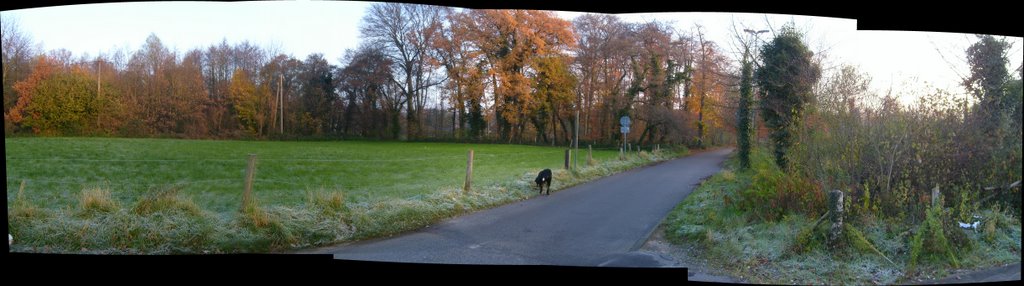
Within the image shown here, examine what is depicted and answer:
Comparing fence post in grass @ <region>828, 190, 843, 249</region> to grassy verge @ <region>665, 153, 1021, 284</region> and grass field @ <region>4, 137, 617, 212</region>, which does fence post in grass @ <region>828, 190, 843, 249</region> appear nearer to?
grassy verge @ <region>665, 153, 1021, 284</region>

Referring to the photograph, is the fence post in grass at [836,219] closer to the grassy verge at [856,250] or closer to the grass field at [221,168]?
the grassy verge at [856,250]

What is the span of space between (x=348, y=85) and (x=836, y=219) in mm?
6554

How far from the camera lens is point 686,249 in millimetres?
5832

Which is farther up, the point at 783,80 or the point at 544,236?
the point at 783,80

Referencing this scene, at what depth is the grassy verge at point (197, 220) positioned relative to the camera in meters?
5.68

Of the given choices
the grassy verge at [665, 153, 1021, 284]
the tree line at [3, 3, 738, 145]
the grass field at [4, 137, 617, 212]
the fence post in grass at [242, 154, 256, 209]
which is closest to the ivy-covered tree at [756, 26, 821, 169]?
the tree line at [3, 3, 738, 145]

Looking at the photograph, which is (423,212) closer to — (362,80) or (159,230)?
(362,80)

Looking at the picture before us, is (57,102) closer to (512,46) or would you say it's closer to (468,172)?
(468,172)

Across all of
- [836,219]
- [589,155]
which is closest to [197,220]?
[836,219]

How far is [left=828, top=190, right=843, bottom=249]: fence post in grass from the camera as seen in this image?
16.9ft

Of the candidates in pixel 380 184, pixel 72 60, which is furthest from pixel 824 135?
pixel 72 60

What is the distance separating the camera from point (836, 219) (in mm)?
5156

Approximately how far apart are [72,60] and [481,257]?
5.16m

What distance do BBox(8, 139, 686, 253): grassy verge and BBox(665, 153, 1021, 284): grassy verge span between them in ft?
13.1
